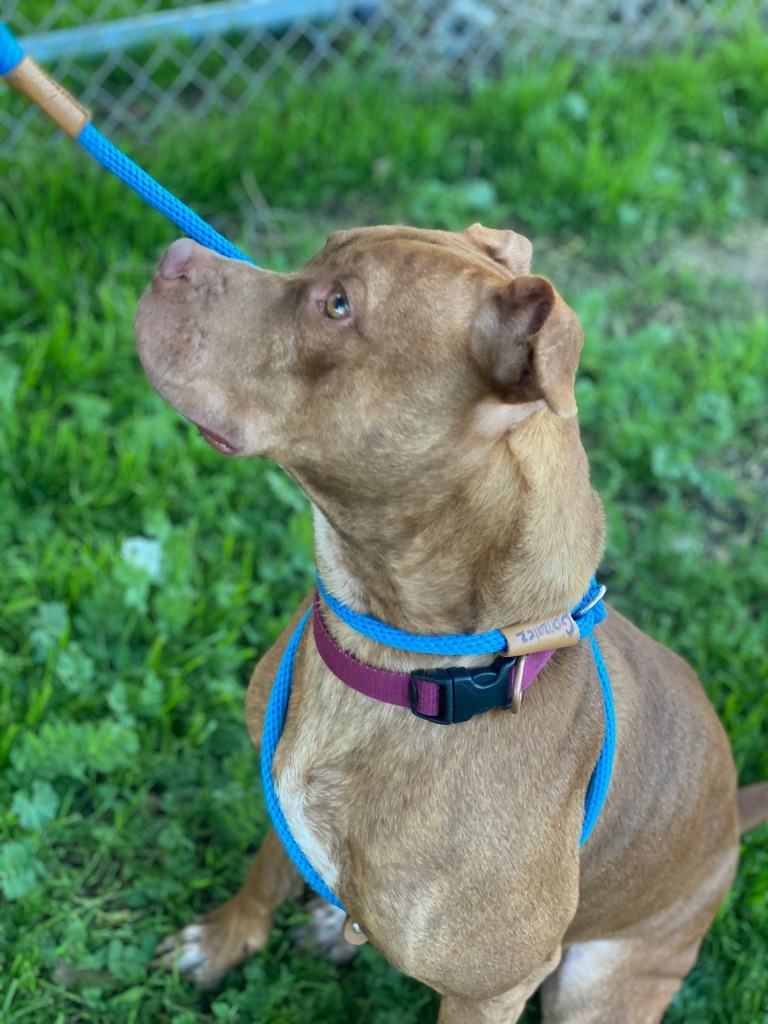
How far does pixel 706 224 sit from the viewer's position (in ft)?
18.0

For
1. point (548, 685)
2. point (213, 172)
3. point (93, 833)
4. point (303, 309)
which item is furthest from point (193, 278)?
point (213, 172)

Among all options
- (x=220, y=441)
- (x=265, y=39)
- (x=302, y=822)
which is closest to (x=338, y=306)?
(x=220, y=441)

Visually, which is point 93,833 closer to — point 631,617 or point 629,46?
point 631,617

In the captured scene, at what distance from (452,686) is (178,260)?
0.96 metres

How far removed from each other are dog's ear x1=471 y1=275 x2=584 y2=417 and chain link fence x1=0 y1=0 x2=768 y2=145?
352 centimetres

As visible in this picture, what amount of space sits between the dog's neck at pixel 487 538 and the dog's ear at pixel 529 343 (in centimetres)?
14

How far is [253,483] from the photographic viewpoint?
12.7 feet

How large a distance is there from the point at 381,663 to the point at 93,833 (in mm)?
1262

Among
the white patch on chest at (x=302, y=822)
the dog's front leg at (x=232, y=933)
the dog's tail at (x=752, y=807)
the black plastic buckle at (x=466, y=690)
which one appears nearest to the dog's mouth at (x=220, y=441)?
the black plastic buckle at (x=466, y=690)

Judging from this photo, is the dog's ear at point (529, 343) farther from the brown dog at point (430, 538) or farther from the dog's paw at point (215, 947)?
→ the dog's paw at point (215, 947)

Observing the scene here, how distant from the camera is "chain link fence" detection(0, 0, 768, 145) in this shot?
16.4 ft

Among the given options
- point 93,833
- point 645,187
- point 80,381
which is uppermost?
point 80,381

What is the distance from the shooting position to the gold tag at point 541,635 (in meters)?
2.09

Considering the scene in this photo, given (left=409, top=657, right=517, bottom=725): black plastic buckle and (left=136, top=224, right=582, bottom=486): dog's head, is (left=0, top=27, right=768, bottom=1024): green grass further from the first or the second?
(left=136, top=224, right=582, bottom=486): dog's head
